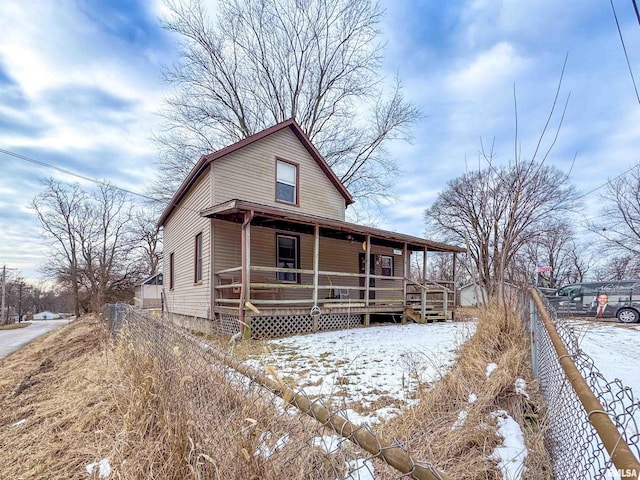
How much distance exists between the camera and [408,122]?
19.5 m

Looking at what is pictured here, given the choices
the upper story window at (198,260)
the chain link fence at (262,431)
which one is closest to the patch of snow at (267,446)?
the chain link fence at (262,431)

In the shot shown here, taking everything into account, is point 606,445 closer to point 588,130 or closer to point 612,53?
point 612,53

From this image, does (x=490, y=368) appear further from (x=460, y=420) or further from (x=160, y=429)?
(x=160, y=429)

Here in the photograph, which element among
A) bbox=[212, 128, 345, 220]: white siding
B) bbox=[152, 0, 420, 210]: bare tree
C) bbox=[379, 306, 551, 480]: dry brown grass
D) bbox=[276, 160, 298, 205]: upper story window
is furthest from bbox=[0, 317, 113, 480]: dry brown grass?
bbox=[152, 0, 420, 210]: bare tree

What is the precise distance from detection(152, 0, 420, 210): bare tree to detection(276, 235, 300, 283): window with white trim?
398 inches

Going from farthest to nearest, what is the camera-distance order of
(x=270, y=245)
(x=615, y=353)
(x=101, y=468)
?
(x=270, y=245) < (x=615, y=353) < (x=101, y=468)

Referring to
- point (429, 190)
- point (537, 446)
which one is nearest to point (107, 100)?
point (537, 446)

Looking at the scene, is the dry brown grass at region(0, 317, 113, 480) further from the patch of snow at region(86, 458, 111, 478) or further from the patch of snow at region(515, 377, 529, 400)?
the patch of snow at region(515, 377, 529, 400)

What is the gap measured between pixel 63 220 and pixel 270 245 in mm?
29829

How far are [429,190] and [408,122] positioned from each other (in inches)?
520

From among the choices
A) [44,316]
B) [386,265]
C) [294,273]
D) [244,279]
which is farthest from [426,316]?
[44,316]

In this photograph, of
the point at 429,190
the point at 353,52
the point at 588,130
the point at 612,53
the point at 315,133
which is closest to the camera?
Answer: the point at 612,53

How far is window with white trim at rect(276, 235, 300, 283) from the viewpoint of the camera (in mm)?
11094

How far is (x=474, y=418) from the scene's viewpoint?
2551 millimetres
